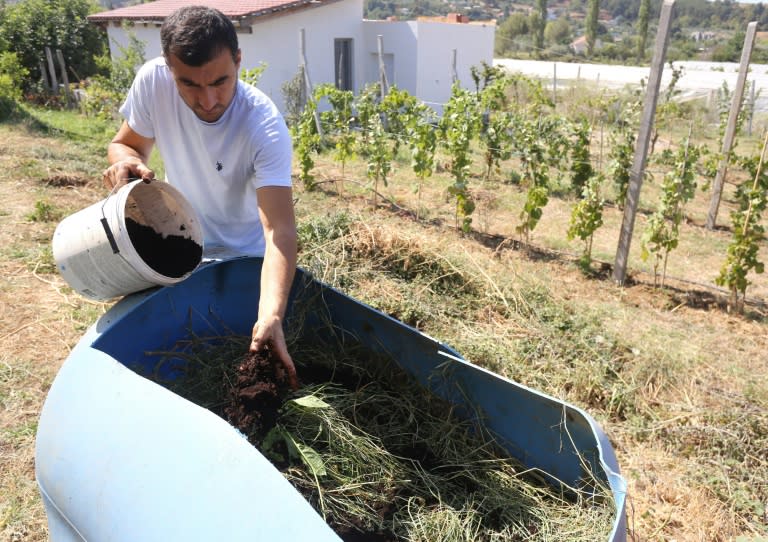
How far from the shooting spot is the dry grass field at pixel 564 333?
9.76ft

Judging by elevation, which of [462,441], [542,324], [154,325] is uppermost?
[154,325]

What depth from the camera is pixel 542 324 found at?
14.3 ft

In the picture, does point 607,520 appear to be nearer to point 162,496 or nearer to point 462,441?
point 462,441

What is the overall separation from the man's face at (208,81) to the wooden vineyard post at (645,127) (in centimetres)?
412

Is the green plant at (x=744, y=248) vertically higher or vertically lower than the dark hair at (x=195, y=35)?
lower

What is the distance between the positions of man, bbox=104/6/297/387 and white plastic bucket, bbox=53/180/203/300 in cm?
12

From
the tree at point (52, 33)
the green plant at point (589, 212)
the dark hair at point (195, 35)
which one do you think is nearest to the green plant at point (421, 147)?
the green plant at point (589, 212)

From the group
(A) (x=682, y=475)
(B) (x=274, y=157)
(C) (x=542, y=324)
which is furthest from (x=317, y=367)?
(C) (x=542, y=324)

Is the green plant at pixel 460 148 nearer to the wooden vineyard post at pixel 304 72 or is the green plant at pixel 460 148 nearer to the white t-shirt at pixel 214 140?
the wooden vineyard post at pixel 304 72

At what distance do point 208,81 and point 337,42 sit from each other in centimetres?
1730

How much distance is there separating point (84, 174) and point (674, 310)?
708cm

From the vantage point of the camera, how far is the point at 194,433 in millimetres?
1547

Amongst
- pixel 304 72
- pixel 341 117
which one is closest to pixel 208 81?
pixel 341 117

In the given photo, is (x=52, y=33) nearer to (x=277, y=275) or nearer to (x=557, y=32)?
(x=277, y=275)
